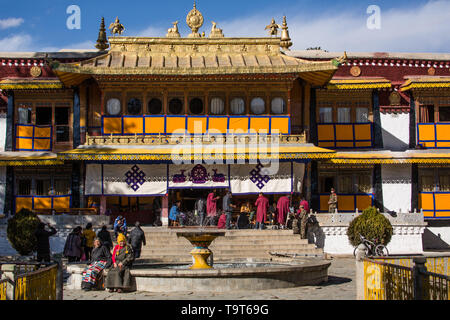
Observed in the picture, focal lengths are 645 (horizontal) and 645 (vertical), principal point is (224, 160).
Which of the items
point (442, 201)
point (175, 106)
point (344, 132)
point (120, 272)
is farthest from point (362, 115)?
point (120, 272)

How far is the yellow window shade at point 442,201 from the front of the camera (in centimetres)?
2581

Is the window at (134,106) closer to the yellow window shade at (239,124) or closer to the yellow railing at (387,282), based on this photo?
the yellow window shade at (239,124)

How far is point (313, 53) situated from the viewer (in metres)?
27.7

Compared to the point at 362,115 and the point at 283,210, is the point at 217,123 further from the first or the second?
the point at 362,115

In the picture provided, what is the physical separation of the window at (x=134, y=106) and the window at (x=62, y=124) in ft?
9.68

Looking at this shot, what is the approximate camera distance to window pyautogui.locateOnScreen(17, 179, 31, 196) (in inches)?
→ 1022

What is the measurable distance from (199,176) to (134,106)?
149 inches

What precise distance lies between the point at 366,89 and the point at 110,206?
11.4m

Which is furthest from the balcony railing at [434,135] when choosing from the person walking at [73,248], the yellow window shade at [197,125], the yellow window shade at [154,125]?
the person walking at [73,248]

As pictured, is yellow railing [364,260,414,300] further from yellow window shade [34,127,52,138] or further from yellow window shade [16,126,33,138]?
yellow window shade [16,126,33,138]

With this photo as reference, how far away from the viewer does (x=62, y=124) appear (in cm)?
2611

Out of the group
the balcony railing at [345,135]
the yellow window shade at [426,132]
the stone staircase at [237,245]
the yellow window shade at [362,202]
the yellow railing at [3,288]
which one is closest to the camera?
the yellow railing at [3,288]
